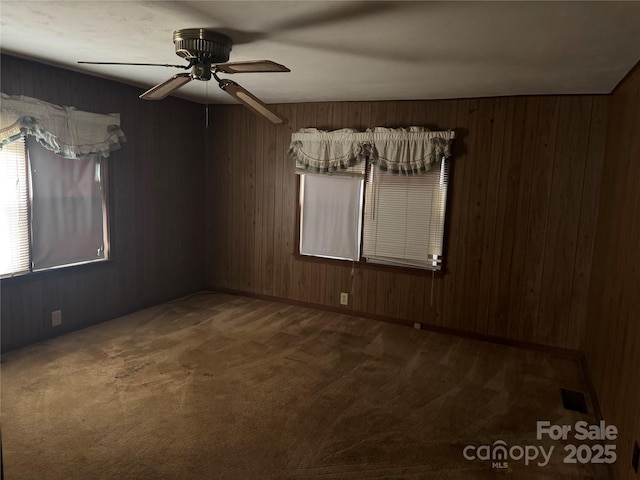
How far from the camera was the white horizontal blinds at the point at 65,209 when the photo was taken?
366 cm

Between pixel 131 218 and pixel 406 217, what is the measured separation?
9.47 feet

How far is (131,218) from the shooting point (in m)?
4.57

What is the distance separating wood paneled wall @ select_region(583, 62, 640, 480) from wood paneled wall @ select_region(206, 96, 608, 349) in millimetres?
246

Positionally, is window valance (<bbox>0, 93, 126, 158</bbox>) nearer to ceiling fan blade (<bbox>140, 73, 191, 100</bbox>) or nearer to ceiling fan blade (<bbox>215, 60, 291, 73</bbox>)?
ceiling fan blade (<bbox>140, 73, 191, 100</bbox>)

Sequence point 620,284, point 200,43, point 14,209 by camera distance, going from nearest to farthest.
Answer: point 200,43, point 620,284, point 14,209

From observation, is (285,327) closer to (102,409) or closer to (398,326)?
(398,326)

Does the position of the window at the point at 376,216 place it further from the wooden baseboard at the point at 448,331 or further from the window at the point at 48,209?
the window at the point at 48,209

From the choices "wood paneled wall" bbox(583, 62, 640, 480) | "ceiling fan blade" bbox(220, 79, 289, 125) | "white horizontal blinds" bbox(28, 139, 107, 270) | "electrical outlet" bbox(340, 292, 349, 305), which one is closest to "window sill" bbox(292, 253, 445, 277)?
"electrical outlet" bbox(340, 292, 349, 305)

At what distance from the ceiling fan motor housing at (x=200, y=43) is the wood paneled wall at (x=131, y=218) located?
181 centimetres

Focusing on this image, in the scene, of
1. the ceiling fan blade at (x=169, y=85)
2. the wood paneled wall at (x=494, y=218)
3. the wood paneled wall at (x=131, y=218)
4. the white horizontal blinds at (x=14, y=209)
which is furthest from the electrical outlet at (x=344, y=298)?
the white horizontal blinds at (x=14, y=209)

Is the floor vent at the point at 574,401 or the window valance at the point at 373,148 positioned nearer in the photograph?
the floor vent at the point at 574,401

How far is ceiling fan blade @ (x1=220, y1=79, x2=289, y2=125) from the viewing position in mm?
2580

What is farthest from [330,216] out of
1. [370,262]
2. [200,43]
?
[200,43]

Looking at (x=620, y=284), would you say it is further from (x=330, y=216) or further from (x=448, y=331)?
(x=330, y=216)
